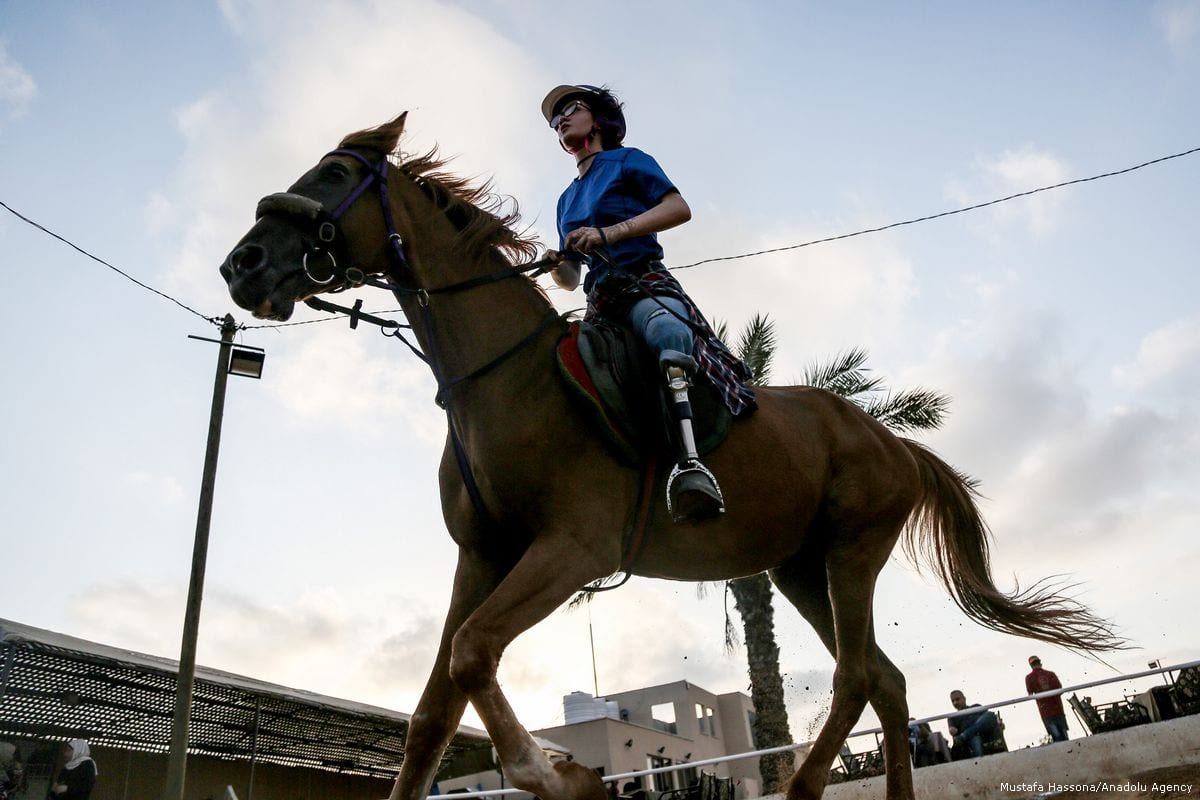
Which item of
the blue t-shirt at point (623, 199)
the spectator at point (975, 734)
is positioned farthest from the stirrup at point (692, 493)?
the spectator at point (975, 734)

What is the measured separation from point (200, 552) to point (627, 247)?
1020cm

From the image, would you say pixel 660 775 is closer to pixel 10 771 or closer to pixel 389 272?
pixel 10 771

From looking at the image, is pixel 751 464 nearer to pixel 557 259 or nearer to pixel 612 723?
pixel 557 259

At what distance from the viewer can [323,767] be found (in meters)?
A: 25.1

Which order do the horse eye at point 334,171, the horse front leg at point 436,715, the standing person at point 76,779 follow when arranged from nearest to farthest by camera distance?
the horse front leg at point 436,715, the horse eye at point 334,171, the standing person at point 76,779

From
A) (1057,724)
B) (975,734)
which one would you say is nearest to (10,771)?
(975,734)

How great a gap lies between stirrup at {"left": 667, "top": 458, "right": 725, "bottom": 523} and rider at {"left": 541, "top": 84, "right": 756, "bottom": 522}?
0.02 m

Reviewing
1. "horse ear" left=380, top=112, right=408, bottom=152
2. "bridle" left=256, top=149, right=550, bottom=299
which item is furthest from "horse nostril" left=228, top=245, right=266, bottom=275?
"horse ear" left=380, top=112, right=408, bottom=152

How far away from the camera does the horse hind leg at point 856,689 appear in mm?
4096

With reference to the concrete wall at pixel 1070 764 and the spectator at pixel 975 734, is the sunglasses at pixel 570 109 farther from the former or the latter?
the spectator at pixel 975 734

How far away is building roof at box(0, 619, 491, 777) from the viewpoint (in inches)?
470

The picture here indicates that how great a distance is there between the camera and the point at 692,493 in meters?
3.52

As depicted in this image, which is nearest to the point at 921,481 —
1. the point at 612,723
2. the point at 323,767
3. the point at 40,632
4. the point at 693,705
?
the point at 40,632

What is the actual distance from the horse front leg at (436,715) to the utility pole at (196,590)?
29.6ft
